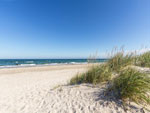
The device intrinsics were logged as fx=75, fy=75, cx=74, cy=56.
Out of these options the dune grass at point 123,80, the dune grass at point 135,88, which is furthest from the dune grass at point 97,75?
the dune grass at point 135,88

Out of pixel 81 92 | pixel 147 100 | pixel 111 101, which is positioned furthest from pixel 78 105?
pixel 147 100

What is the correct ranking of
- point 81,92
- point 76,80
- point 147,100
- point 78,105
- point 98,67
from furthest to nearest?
point 76,80
point 98,67
point 81,92
point 78,105
point 147,100

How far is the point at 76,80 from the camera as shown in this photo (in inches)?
167

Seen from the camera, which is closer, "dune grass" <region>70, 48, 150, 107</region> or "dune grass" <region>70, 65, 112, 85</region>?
"dune grass" <region>70, 48, 150, 107</region>

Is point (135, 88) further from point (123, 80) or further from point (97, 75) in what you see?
point (97, 75)

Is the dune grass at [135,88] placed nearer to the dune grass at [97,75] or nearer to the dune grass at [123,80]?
the dune grass at [123,80]

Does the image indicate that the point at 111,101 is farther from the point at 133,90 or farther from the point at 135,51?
the point at 135,51

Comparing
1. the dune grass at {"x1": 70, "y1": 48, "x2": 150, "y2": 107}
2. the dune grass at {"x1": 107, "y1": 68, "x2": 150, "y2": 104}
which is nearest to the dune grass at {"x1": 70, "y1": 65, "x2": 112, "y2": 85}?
the dune grass at {"x1": 70, "y1": 48, "x2": 150, "y2": 107}

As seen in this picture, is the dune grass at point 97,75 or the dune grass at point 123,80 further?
the dune grass at point 97,75

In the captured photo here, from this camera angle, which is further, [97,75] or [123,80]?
[97,75]

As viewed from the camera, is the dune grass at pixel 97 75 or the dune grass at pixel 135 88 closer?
the dune grass at pixel 135 88

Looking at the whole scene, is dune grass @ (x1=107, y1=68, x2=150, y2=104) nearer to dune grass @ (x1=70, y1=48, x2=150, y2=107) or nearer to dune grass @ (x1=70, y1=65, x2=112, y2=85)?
dune grass @ (x1=70, y1=48, x2=150, y2=107)

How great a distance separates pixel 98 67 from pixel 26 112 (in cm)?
344

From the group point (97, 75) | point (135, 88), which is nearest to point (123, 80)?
point (135, 88)
